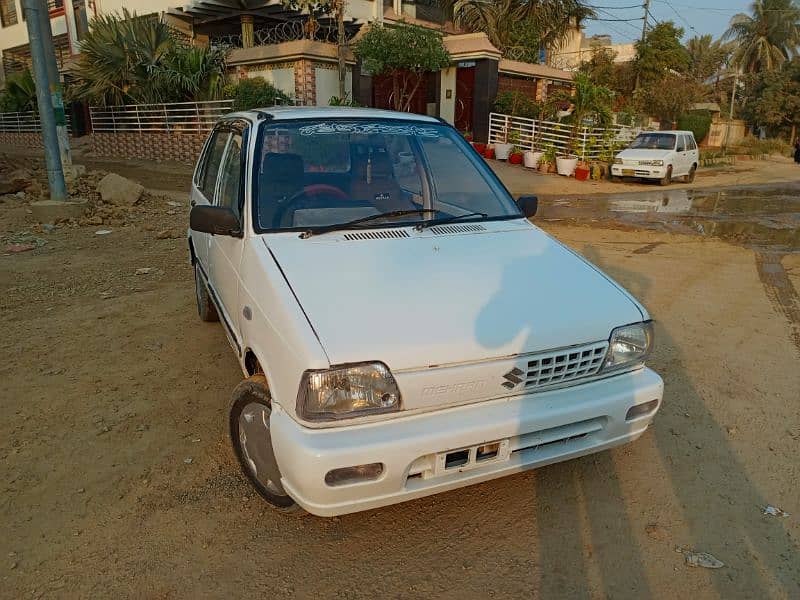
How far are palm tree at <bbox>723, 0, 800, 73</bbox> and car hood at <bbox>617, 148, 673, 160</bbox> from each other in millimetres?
34820

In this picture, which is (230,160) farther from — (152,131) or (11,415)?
(152,131)

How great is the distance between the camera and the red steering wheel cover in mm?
3359

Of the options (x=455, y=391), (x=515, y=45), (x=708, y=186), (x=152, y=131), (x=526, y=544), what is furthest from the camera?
(x=515, y=45)

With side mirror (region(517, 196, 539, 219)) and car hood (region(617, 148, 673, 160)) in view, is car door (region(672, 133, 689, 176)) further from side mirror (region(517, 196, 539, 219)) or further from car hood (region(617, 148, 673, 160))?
side mirror (region(517, 196, 539, 219))

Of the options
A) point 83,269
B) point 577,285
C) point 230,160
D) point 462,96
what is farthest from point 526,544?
point 462,96

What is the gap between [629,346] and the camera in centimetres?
267

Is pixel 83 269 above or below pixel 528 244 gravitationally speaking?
below

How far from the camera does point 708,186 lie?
689 inches

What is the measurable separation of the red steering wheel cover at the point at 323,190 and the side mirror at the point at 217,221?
469mm

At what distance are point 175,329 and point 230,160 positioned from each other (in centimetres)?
178

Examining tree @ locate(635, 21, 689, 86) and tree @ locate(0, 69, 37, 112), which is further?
tree @ locate(635, 21, 689, 86)

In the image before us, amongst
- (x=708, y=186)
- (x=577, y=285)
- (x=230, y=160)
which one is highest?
(x=230, y=160)

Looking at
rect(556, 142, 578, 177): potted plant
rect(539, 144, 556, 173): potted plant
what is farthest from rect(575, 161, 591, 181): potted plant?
rect(539, 144, 556, 173): potted plant

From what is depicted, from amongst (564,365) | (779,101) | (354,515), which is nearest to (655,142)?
(564,365)
